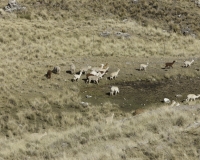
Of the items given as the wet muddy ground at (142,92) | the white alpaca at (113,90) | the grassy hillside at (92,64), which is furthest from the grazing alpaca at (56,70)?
the white alpaca at (113,90)

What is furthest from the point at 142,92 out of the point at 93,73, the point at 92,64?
the point at 92,64

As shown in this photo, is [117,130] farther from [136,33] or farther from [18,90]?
[136,33]

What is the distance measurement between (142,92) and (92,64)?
656cm

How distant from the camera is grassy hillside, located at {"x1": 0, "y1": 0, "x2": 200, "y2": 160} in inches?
500

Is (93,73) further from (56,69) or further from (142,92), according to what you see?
(142,92)

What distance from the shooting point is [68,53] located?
31.7 meters

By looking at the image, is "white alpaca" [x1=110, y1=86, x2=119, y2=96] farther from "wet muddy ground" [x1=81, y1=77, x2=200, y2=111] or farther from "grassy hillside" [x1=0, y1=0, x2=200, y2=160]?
"grassy hillside" [x1=0, y1=0, x2=200, y2=160]

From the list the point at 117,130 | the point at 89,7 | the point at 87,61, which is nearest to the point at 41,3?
the point at 89,7

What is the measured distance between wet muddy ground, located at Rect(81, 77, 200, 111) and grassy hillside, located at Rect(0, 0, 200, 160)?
0.31 m

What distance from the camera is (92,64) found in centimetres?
2795

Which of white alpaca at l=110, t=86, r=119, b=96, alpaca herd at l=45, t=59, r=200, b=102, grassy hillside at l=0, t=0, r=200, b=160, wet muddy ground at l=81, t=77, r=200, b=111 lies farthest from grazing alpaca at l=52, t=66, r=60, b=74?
white alpaca at l=110, t=86, r=119, b=96

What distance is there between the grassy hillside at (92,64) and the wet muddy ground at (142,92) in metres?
0.31

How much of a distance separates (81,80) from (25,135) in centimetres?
848

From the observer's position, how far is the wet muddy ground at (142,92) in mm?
21375
